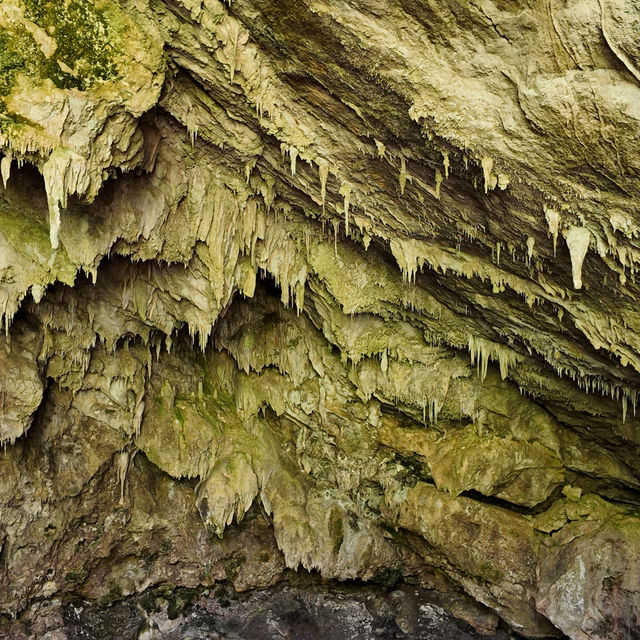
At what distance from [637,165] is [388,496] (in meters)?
8.64

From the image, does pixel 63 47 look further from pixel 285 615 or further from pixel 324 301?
pixel 285 615

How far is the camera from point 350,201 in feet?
24.1

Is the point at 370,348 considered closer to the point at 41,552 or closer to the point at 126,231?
the point at 126,231

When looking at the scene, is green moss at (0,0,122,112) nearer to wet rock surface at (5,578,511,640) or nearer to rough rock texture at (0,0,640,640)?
rough rock texture at (0,0,640,640)

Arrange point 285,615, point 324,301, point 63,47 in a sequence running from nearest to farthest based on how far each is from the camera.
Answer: point 63,47 < point 324,301 < point 285,615

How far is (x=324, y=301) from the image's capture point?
9711 millimetres

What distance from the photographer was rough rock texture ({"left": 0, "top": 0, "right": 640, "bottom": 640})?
5203mm

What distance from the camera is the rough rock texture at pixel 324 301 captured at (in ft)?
17.1

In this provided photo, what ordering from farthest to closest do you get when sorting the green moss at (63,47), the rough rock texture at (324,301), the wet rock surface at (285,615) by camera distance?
the wet rock surface at (285,615), the green moss at (63,47), the rough rock texture at (324,301)

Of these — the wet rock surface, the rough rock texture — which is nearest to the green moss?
the rough rock texture

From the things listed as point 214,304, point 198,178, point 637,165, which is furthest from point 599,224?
point 214,304

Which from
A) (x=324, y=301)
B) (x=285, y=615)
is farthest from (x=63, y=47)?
(x=285, y=615)

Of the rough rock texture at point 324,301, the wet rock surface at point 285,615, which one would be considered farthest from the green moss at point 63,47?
the wet rock surface at point 285,615

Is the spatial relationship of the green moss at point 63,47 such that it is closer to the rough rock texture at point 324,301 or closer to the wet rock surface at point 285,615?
the rough rock texture at point 324,301
